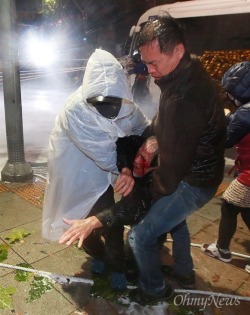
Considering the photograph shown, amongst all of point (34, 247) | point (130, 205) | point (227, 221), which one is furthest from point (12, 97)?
point (227, 221)

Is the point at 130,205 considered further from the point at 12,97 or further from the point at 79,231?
the point at 12,97

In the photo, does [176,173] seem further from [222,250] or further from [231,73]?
[222,250]

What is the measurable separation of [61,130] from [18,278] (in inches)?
60.9

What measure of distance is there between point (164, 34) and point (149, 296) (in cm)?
215

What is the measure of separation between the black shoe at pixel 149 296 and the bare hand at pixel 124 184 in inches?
38.8

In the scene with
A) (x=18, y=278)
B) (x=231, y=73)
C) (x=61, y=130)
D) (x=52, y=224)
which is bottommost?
(x=18, y=278)

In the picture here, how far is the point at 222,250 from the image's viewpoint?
3432 millimetres

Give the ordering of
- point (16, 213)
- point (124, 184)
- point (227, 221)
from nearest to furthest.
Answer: point (124, 184)
point (227, 221)
point (16, 213)

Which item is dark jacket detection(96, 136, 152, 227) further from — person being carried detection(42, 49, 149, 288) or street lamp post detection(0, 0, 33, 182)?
street lamp post detection(0, 0, 33, 182)

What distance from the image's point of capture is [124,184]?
8.06 ft

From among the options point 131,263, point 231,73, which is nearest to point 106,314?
point 131,263

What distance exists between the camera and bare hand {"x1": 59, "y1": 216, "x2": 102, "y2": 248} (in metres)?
2.08

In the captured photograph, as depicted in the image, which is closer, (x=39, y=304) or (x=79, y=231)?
(x=79, y=231)

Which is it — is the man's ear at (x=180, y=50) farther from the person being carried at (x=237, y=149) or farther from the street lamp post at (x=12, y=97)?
the street lamp post at (x=12, y=97)
